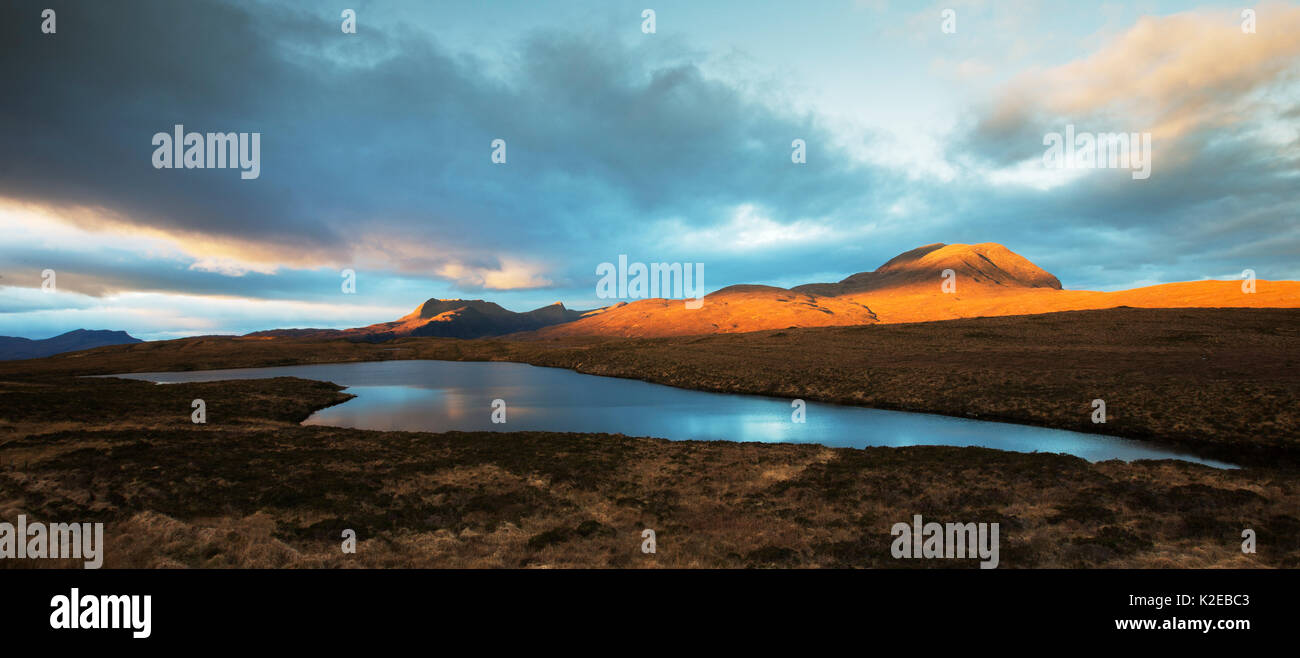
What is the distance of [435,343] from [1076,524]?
191 meters

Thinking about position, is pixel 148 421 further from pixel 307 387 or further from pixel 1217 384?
pixel 1217 384

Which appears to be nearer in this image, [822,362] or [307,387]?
[307,387]

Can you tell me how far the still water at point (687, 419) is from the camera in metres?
32.6

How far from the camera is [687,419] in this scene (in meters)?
44.0

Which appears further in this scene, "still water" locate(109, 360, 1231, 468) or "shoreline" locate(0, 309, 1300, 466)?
"shoreline" locate(0, 309, 1300, 466)

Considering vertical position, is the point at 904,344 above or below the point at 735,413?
above

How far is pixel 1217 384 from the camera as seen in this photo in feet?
127

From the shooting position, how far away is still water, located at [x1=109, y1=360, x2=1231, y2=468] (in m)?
32.6

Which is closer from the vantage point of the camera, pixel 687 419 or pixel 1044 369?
pixel 687 419

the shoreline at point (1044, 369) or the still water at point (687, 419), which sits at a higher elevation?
the shoreline at point (1044, 369)

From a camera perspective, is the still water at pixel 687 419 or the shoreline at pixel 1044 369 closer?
the still water at pixel 687 419

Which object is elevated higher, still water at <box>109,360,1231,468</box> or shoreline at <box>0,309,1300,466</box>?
shoreline at <box>0,309,1300,466</box>

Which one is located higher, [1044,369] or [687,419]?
[1044,369]
